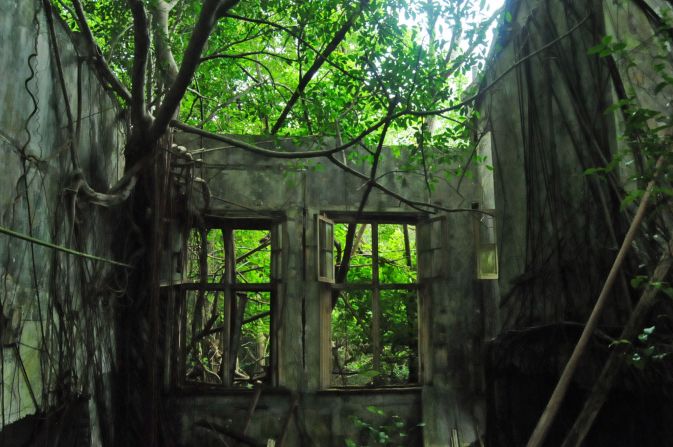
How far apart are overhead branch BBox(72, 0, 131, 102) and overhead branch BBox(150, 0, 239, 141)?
67cm

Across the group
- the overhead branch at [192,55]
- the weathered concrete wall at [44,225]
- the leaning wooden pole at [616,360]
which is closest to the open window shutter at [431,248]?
the overhead branch at [192,55]

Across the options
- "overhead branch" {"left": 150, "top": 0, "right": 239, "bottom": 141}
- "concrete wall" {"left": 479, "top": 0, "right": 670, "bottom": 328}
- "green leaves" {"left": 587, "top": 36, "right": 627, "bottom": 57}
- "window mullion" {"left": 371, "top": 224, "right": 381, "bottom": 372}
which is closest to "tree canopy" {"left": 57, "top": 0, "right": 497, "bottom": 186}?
"overhead branch" {"left": 150, "top": 0, "right": 239, "bottom": 141}

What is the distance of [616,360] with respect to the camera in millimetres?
3564

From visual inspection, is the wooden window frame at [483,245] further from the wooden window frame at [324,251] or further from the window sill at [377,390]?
the wooden window frame at [324,251]

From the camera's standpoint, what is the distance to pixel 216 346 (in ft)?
36.6

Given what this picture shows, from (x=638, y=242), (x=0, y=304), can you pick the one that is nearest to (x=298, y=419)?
(x=0, y=304)

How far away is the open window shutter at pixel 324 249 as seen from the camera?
25.8 feet

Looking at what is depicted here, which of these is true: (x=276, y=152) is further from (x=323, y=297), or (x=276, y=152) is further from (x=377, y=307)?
(x=377, y=307)

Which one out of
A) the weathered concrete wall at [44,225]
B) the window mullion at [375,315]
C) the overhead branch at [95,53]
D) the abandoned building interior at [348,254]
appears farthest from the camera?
the window mullion at [375,315]

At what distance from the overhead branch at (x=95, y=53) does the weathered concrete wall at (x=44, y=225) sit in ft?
0.36

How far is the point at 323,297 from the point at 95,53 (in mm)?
3696

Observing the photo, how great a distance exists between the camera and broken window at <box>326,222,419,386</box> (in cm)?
809

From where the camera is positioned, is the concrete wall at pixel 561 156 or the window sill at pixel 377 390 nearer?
the concrete wall at pixel 561 156

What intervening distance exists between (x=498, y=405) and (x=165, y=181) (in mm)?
3882
